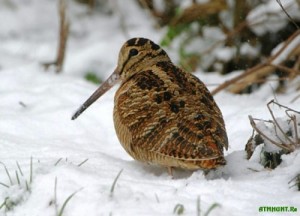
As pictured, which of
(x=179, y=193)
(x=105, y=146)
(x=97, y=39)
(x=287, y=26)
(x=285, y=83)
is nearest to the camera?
(x=179, y=193)

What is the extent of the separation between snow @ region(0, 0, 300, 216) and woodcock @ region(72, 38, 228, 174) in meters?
0.13

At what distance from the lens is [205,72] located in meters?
6.90

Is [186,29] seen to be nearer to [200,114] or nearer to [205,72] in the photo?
[205,72]

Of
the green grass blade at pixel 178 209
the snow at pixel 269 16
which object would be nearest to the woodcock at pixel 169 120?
the green grass blade at pixel 178 209

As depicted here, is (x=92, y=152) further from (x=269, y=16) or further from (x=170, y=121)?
(x=269, y=16)

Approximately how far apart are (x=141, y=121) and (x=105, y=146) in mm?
1195

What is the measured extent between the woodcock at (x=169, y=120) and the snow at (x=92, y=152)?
0.13 metres

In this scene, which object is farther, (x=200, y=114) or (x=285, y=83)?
(x=285, y=83)

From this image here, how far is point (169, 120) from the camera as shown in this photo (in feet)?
11.1

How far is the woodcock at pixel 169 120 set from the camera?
324cm

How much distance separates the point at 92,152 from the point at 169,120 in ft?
2.62

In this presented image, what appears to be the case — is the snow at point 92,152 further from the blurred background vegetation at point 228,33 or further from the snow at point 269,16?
the snow at point 269,16

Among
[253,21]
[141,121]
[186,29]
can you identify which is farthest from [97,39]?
[141,121]

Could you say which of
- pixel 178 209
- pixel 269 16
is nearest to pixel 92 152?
pixel 178 209
